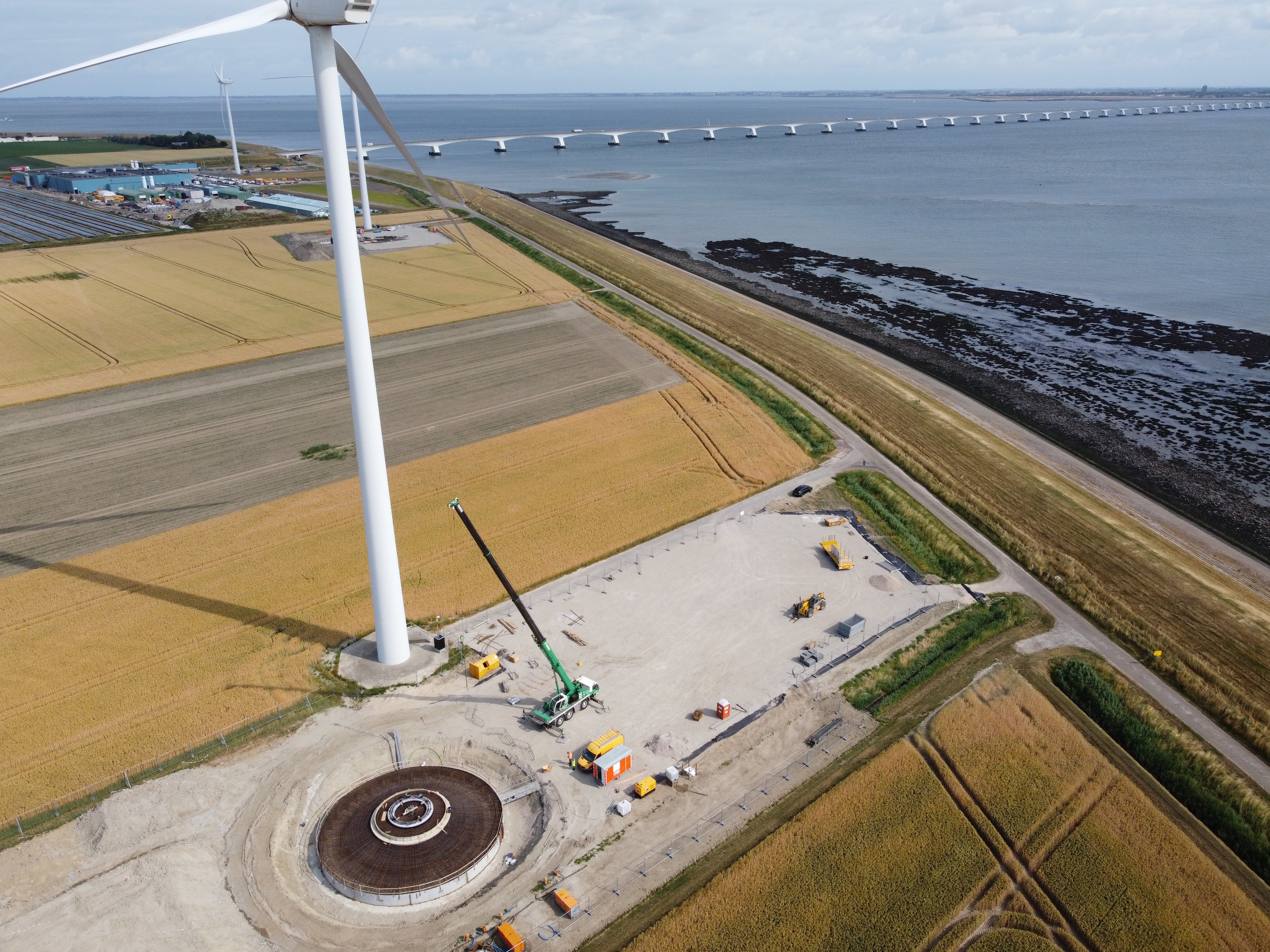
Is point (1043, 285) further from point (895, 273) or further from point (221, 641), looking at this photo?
point (221, 641)

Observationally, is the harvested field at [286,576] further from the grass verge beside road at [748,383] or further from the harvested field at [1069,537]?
the harvested field at [1069,537]

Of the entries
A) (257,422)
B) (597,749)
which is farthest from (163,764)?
(257,422)

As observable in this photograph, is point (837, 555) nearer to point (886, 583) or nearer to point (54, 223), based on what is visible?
point (886, 583)

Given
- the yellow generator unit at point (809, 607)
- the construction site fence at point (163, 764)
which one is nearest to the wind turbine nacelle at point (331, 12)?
the construction site fence at point (163, 764)

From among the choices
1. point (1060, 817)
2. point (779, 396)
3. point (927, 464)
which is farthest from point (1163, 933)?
point (779, 396)

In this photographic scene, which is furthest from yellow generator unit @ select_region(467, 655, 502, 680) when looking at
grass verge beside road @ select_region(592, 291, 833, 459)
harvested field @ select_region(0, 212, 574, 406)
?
harvested field @ select_region(0, 212, 574, 406)

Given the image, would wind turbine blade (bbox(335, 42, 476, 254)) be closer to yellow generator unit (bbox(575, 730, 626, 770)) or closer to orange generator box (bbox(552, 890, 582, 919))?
yellow generator unit (bbox(575, 730, 626, 770))
